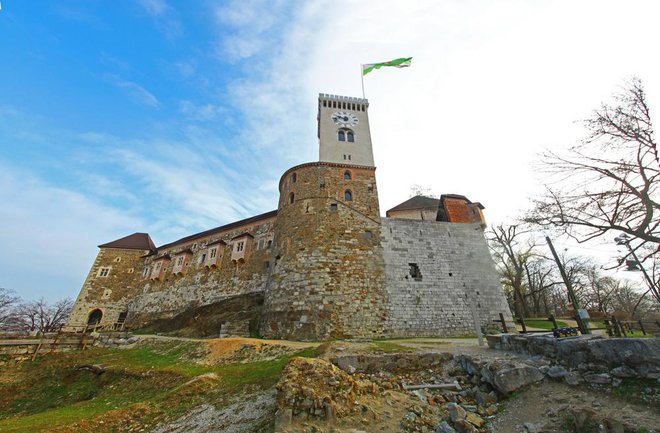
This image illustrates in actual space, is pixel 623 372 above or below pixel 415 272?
below

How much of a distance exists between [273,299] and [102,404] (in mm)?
9040

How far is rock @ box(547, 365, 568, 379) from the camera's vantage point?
634 cm

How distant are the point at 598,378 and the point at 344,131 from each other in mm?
23409

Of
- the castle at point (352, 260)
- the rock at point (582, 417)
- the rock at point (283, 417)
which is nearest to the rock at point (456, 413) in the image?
the rock at point (582, 417)

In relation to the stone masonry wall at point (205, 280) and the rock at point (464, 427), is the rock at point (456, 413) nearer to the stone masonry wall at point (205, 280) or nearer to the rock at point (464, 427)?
the rock at point (464, 427)

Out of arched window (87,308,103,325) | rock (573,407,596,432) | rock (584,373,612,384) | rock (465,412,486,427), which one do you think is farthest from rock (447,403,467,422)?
arched window (87,308,103,325)

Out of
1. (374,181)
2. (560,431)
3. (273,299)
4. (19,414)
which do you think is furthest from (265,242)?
(560,431)

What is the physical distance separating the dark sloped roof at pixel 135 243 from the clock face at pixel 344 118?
106 feet

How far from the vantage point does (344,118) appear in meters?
26.9

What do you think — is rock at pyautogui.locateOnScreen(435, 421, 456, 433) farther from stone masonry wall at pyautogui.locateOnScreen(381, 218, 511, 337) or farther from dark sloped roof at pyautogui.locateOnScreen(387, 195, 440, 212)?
dark sloped roof at pyautogui.locateOnScreen(387, 195, 440, 212)

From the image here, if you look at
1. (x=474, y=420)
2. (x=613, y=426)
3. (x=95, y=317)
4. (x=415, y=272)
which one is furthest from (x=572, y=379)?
(x=95, y=317)

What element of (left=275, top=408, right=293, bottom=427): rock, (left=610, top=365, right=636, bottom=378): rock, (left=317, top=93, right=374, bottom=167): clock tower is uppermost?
(left=317, top=93, right=374, bottom=167): clock tower

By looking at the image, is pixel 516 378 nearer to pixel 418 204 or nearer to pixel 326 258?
pixel 326 258

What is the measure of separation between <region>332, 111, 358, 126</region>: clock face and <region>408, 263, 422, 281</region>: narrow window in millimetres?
14869
